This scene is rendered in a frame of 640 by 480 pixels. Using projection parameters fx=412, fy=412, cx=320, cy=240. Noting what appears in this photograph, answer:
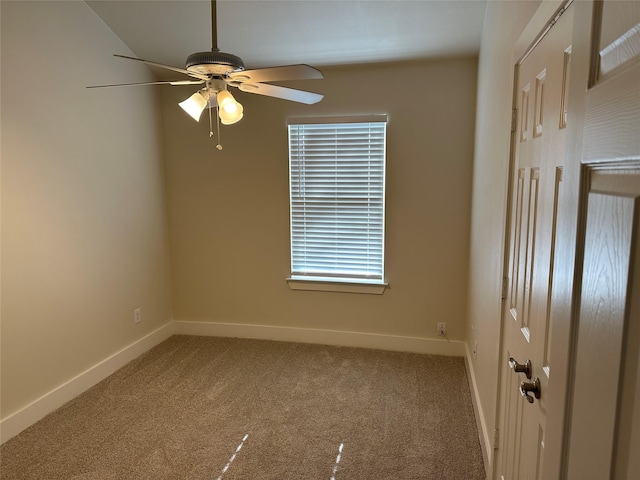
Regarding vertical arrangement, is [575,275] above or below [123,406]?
above

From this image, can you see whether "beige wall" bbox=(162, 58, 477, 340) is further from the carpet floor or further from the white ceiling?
the carpet floor

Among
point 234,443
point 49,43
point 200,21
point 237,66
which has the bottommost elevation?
point 234,443

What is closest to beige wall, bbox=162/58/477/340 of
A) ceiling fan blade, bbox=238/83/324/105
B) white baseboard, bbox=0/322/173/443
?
white baseboard, bbox=0/322/173/443

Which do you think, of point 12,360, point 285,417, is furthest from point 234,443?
point 12,360

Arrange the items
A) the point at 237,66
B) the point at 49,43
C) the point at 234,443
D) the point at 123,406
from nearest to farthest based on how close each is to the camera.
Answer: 1. the point at 237,66
2. the point at 234,443
3. the point at 49,43
4. the point at 123,406

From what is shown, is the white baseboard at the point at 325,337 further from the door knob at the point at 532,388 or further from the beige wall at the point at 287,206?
the door knob at the point at 532,388

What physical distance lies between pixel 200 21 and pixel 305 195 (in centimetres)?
158

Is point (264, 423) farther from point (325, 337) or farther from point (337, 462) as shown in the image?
point (325, 337)

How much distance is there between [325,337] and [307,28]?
261 centimetres

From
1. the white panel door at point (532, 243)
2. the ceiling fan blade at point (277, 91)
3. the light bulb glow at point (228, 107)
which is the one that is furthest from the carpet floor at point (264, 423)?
the ceiling fan blade at point (277, 91)

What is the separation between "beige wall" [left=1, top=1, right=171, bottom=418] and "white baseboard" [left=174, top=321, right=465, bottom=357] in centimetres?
61

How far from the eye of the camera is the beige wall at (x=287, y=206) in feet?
11.1

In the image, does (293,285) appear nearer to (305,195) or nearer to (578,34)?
(305,195)

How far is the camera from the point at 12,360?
8.22ft
